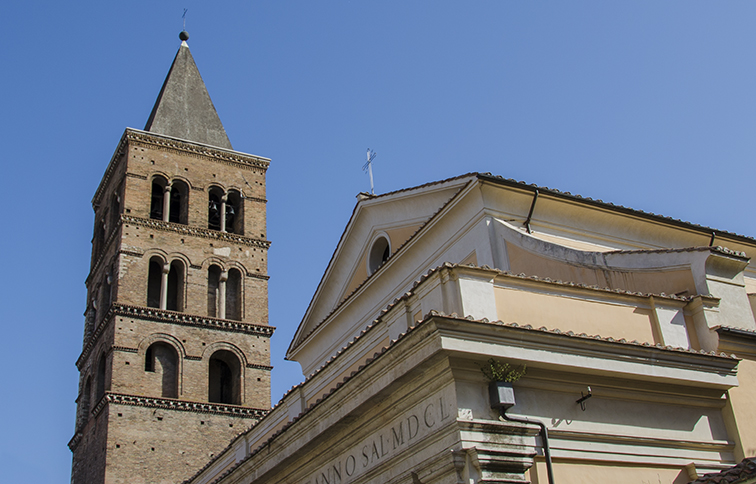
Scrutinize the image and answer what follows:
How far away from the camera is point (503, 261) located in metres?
11.5

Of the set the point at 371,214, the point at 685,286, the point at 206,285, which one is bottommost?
the point at 685,286

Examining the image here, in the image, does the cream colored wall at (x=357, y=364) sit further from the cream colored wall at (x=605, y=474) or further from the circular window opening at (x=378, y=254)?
the circular window opening at (x=378, y=254)

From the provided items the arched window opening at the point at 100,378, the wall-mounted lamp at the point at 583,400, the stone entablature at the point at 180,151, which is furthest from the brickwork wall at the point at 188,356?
the wall-mounted lamp at the point at 583,400

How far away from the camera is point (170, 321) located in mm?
25750

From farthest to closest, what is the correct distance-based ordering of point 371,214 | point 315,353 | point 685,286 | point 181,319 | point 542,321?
1. point 181,319
2. point 315,353
3. point 371,214
4. point 685,286
5. point 542,321

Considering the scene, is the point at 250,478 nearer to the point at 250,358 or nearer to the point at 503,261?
the point at 503,261

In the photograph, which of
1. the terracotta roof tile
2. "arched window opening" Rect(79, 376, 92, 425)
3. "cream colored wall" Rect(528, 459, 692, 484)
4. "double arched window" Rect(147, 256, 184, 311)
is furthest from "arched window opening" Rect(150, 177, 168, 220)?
the terracotta roof tile

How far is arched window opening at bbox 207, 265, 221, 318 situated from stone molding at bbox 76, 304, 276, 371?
0.57 m

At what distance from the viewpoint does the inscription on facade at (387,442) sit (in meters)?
8.13

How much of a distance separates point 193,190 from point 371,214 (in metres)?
15.0

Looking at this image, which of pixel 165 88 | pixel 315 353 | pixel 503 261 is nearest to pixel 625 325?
pixel 503 261

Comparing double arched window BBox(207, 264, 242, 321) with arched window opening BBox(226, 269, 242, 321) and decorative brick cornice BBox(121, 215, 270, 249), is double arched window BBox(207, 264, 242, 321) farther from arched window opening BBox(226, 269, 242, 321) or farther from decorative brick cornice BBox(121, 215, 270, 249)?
decorative brick cornice BBox(121, 215, 270, 249)

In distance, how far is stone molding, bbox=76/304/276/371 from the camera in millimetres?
25266

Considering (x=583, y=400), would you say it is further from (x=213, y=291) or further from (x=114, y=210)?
(x=114, y=210)
